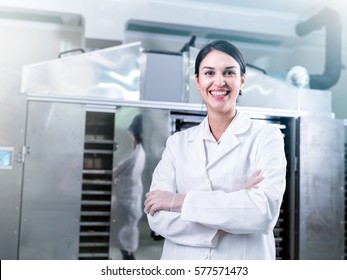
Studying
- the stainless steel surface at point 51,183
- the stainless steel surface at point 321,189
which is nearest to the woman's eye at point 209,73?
the stainless steel surface at point 51,183

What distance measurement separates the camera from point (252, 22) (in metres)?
2.44

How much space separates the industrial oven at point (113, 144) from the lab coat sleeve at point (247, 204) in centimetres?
87

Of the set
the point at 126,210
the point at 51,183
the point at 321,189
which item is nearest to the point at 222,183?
the point at 126,210

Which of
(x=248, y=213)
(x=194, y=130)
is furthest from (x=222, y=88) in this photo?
(x=248, y=213)

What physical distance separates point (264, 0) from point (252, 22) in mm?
195

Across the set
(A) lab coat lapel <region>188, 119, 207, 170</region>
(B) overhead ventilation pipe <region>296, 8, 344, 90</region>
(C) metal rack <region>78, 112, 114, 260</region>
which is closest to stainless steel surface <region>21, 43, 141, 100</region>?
(C) metal rack <region>78, 112, 114, 260</region>

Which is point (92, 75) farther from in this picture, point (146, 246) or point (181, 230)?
point (181, 230)

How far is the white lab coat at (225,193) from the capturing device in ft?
2.43

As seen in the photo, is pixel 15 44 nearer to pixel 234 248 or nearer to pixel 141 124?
pixel 141 124

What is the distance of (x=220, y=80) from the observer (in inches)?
31.4

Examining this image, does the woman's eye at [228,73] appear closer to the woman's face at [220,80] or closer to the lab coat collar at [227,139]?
the woman's face at [220,80]

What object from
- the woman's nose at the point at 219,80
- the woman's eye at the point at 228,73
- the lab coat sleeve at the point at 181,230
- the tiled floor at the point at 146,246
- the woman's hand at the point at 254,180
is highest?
the woman's eye at the point at 228,73

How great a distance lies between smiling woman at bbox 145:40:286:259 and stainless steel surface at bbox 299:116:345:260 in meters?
0.97

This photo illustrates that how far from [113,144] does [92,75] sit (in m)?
0.34
